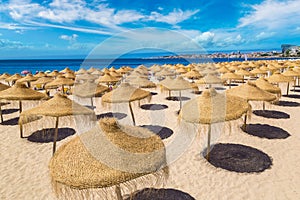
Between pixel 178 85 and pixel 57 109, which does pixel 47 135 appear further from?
pixel 178 85

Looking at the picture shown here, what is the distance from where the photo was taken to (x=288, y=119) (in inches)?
349

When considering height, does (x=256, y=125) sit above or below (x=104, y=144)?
below

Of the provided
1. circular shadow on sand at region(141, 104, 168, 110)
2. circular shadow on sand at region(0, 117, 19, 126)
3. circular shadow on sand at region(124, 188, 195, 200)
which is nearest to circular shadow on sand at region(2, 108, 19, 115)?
circular shadow on sand at region(0, 117, 19, 126)

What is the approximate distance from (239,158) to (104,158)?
4284 millimetres

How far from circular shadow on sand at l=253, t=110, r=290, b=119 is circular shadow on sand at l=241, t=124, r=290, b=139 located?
1324 mm

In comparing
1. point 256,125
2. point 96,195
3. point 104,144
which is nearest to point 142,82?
point 256,125

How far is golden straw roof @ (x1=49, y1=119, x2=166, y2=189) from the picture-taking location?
2.79 meters

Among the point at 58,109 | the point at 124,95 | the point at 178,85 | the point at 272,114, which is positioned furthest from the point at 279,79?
the point at 58,109

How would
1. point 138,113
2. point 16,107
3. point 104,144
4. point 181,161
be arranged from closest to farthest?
point 104,144 < point 181,161 < point 138,113 < point 16,107

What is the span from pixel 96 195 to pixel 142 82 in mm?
6809

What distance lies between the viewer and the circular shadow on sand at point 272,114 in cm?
924

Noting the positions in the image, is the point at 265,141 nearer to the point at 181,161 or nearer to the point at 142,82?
the point at 181,161

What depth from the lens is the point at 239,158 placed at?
5.89 meters

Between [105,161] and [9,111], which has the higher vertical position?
[105,161]
